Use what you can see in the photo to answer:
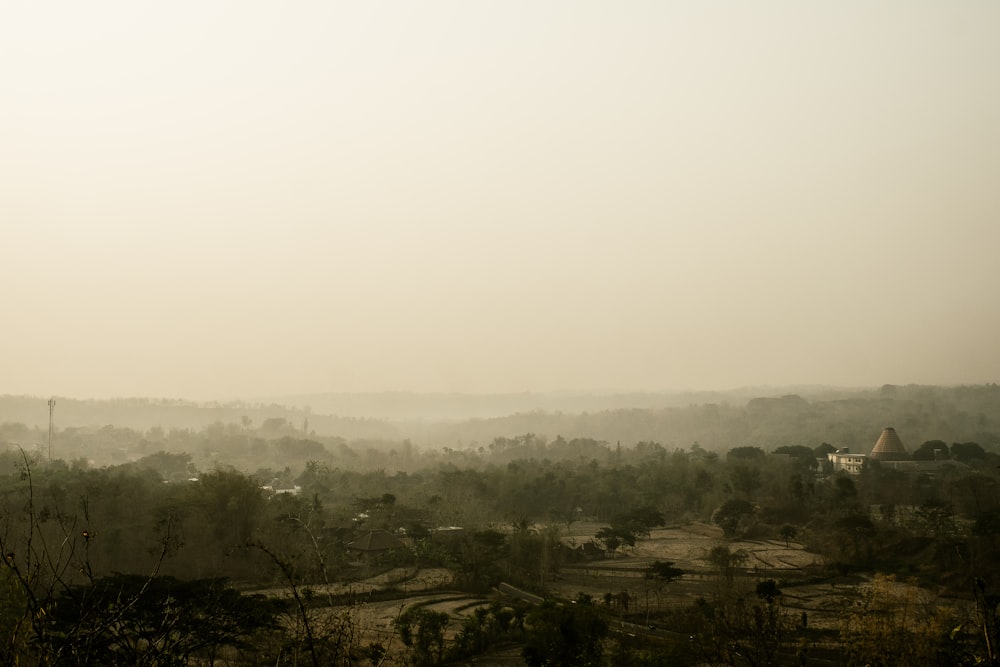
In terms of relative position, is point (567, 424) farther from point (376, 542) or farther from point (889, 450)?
point (376, 542)

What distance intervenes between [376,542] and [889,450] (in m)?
43.6

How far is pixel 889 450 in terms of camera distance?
5931 centimetres

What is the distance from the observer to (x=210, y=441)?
286 feet

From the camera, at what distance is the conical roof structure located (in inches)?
2296

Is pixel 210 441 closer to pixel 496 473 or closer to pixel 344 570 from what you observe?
pixel 496 473

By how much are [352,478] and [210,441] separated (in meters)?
40.7

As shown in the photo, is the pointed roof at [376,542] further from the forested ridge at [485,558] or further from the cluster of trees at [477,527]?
the cluster of trees at [477,527]

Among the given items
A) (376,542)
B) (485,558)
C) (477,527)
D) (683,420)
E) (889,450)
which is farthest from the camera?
(683,420)

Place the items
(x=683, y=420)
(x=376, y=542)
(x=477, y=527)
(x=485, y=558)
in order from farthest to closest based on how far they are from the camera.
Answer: (x=683, y=420) → (x=477, y=527) → (x=376, y=542) → (x=485, y=558)

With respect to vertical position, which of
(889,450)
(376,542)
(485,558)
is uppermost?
(889,450)

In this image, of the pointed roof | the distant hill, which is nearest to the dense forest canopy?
the distant hill

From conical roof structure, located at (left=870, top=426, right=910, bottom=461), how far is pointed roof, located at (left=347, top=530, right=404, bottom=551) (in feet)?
136

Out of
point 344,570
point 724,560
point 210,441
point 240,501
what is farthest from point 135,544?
point 210,441

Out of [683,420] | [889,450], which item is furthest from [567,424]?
[889,450]
